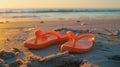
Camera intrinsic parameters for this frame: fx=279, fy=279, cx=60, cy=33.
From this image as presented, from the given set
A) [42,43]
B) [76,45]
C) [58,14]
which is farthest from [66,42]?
[58,14]

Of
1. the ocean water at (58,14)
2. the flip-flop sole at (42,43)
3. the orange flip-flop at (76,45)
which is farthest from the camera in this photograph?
the ocean water at (58,14)

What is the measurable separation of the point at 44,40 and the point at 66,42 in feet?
2.01

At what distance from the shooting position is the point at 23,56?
17.4 ft

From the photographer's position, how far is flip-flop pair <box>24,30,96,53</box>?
5465 millimetres

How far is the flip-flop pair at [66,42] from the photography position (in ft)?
17.9

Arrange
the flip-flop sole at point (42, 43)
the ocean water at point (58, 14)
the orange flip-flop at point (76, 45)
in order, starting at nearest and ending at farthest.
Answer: the orange flip-flop at point (76, 45)
the flip-flop sole at point (42, 43)
the ocean water at point (58, 14)

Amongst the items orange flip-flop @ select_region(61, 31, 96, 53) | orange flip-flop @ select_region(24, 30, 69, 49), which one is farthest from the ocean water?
orange flip-flop @ select_region(61, 31, 96, 53)

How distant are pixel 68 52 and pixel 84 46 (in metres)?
0.58

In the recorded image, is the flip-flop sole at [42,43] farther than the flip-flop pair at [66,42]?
Yes

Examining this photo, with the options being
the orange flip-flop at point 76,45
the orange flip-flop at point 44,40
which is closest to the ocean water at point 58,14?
the orange flip-flop at point 44,40

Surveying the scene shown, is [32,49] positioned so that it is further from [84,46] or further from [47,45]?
[84,46]

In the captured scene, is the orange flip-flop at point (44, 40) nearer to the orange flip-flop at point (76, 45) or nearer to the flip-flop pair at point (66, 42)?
the flip-flop pair at point (66, 42)

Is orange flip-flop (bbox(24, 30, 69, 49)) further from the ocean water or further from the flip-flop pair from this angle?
the ocean water

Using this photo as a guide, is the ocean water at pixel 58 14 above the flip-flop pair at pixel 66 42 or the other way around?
the other way around
